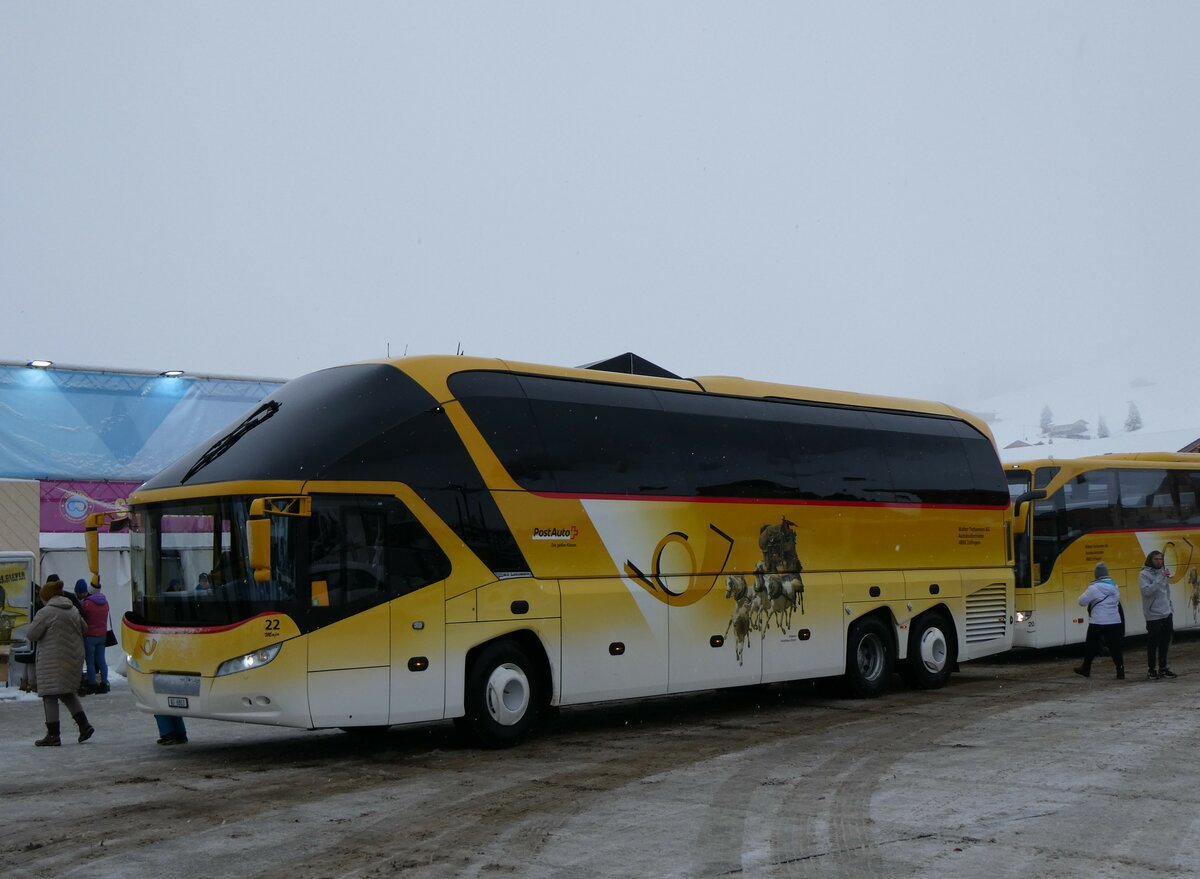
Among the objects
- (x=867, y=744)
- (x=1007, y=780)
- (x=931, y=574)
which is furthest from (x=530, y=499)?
(x=931, y=574)

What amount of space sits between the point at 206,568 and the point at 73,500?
A: 15.9 metres

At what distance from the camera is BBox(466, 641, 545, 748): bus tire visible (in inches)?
504

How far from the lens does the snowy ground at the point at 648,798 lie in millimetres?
7754

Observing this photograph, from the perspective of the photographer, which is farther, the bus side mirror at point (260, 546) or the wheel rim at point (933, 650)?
the wheel rim at point (933, 650)

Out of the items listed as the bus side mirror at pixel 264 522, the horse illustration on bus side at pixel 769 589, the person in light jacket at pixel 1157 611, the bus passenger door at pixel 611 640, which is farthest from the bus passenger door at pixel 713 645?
the person in light jacket at pixel 1157 611

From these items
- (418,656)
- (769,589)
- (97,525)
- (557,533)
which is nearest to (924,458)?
(769,589)

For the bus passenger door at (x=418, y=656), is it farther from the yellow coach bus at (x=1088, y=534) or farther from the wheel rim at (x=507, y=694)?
the yellow coach bus at (x=1088, y=534)

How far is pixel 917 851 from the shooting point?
7.78 meters

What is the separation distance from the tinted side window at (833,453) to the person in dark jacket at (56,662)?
8.57m

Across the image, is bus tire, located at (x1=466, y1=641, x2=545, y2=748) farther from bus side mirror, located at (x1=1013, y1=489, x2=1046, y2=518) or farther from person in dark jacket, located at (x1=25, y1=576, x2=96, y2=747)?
bus side mirror, located at (x1=1013, y1=489, x2=1046, y2=518)

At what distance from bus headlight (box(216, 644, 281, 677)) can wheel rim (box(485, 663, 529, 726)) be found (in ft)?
7.35

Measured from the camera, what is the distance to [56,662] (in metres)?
14.0

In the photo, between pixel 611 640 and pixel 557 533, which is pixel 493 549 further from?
pixel 611 640

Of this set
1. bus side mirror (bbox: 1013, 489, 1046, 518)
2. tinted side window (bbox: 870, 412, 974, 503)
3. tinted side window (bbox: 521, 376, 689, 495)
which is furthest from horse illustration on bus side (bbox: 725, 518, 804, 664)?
bus side mirror (bbox: 1013, 489, 1046, 518)
